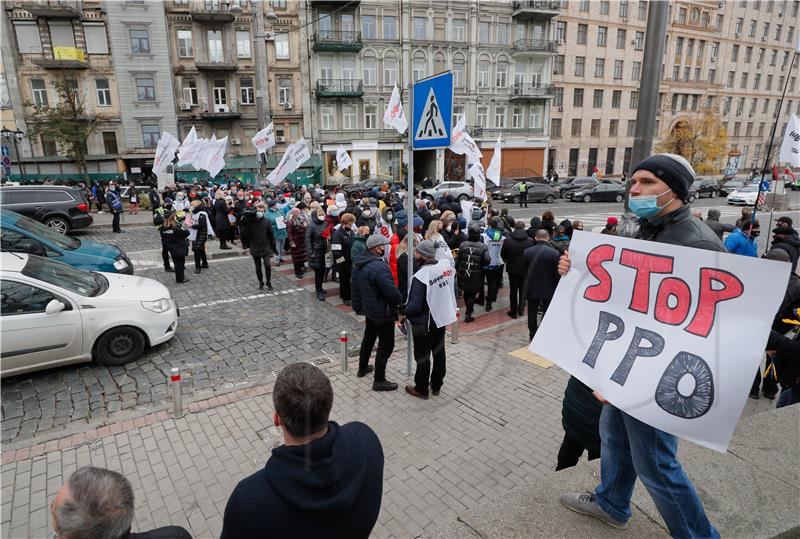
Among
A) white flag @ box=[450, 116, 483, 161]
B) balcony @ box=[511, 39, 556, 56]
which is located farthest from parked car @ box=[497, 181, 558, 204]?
balcony @ box=[511, 39, 556, 56]

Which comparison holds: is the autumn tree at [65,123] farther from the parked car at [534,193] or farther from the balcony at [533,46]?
the balcony at [533,46]

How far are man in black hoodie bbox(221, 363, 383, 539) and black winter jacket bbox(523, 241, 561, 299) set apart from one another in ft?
19.0

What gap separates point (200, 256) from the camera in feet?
39.8

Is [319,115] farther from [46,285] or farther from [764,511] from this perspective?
[764,511]

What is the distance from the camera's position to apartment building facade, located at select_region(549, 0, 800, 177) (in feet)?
150

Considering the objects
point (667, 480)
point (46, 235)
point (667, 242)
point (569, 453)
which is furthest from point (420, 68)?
point (667, 480)

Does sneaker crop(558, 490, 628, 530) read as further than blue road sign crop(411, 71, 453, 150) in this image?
No

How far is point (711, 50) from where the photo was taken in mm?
52062

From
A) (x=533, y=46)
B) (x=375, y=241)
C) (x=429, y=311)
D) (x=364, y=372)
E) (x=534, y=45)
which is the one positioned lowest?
(x=364, y=372)

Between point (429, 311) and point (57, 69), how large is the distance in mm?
43120

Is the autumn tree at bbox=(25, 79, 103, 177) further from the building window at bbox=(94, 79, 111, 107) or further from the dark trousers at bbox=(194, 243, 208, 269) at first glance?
the dark trousers at bbox=(194, 243, 208, 269)

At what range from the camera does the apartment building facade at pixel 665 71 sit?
45.7 metres

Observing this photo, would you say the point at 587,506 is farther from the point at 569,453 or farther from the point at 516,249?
the point at 516,249

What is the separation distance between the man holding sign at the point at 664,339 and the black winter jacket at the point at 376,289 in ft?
9.63
